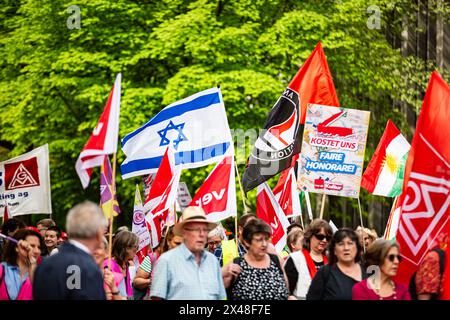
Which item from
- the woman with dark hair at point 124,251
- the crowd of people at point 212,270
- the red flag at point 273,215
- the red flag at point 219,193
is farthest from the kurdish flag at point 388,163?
the woman with dark hair at point 124,251

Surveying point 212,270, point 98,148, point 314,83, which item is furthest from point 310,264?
point 314,83

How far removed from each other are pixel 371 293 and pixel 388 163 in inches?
309

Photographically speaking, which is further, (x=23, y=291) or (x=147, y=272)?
(x=147, y=272)

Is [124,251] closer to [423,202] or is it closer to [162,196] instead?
[162,196]

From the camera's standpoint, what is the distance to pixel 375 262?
824 cm

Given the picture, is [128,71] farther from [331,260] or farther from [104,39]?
[331,260]

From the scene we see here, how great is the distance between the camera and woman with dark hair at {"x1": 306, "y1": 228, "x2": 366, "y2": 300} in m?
8.48

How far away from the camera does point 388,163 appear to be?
51.3 ft

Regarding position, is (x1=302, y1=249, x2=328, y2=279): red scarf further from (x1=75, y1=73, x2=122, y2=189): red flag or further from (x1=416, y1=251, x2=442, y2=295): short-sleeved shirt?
(x1=75, y1=73, x2=122, y2=189): red flag

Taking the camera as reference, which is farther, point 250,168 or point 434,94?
point 250,168

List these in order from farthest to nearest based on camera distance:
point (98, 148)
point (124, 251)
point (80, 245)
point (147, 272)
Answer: point (124, 251) < point (147, 272) < point (98, 148) < point (80, 245)

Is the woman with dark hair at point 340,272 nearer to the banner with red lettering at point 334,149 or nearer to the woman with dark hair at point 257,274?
the woman with dark hair at point 257,274

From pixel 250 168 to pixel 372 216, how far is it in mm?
25100

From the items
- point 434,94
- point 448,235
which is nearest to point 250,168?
point 434,94
